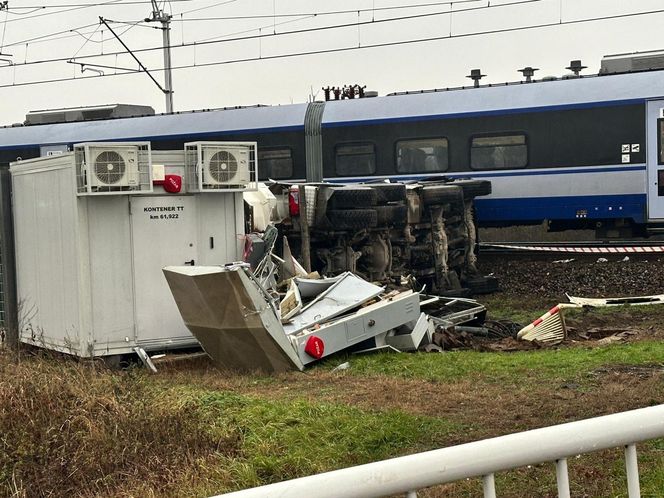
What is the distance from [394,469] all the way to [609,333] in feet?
30.5

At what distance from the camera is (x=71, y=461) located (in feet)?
19.5

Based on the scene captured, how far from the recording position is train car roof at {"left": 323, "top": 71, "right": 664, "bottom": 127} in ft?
60.6

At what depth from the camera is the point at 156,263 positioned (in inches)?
412

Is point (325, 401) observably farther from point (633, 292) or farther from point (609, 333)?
point (633, 292)

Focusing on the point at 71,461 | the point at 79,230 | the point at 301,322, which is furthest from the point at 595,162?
the point at 71,461

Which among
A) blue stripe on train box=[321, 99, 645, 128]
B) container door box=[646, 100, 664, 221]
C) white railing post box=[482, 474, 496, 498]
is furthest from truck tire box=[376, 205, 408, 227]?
white railing post box=[482, 474, 496, 498]

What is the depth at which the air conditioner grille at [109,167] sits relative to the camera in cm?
1004

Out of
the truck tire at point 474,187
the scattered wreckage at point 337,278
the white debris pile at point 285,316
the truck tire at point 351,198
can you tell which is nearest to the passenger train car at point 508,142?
the truck tire at point 474,187

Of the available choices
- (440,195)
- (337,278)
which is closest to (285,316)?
(337,278)

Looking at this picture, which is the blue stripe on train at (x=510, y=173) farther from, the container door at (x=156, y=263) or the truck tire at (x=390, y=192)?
the container door at (x=156, y=263)

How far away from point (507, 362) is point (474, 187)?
333 inches

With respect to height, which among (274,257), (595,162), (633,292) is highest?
(595,162)

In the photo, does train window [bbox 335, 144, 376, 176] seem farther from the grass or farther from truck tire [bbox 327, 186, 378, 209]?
the grass

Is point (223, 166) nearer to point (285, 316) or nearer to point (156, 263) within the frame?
point (156, 263)
